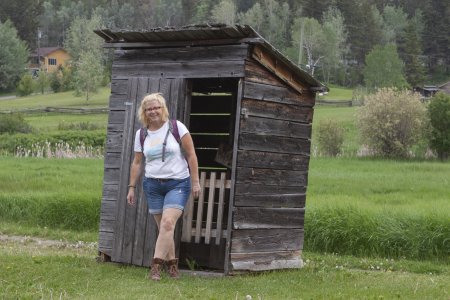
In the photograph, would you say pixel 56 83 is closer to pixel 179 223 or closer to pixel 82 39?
pixel 82 39

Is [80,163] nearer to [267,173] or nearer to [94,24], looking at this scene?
[267,173]

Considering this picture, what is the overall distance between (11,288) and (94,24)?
307 feet

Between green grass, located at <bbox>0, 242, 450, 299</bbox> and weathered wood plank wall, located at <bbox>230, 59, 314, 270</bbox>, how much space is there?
0.32 meters

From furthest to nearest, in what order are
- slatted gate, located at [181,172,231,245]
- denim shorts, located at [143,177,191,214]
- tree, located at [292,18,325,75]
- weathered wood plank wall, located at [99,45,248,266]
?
tree, located at [292,18,325,75]
slatted gate, located at [181,172,231,245]
weathered wood plank wall, located at [99,45,248,266]
denim shorts, located at [143,177,191,214]

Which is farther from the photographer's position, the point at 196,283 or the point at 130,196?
the point at 130,196

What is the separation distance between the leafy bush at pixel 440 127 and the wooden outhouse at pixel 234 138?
21.7 m

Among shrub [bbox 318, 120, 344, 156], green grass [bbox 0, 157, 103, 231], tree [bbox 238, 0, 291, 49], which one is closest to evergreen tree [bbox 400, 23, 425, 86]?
tree [bbox 238, 0, 291, 49]

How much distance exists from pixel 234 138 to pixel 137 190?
144cm

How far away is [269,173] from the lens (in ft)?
32.9

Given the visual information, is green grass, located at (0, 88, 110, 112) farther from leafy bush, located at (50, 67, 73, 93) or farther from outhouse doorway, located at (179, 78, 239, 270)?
outhouse doorway, located at (179, 78, 239, 270)

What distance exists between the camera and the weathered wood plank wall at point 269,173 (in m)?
9.56

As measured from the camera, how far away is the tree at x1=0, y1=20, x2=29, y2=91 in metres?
85.6

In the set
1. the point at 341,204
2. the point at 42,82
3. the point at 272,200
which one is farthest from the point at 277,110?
the point at 42,82

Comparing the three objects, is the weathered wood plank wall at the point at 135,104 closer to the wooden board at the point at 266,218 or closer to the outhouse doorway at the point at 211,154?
the outhouse doorway at the point at 211,154
